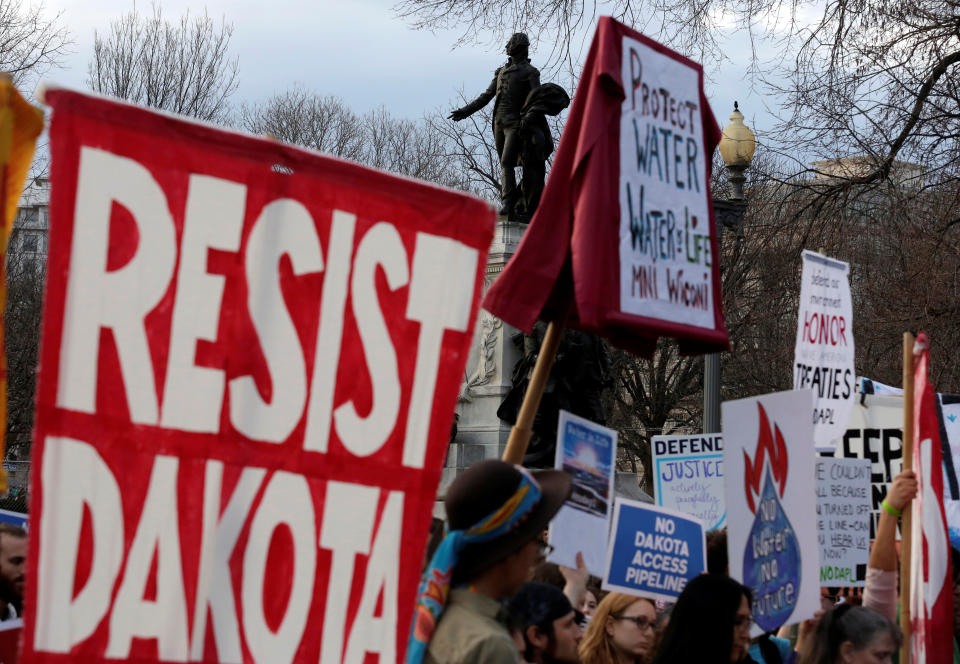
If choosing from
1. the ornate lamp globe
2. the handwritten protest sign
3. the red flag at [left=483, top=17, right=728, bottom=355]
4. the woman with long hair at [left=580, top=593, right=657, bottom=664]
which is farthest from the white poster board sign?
the ornate lamp globe

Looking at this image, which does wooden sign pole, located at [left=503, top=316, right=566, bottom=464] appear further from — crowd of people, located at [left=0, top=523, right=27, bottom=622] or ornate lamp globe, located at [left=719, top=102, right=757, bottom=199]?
ornate lamp globe, located at [left=719, top=102, right=757, bottom=199]

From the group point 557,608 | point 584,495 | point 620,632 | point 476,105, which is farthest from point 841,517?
point 476,105

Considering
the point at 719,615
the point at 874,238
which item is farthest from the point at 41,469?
the point at 874,238

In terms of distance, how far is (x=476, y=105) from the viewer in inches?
651

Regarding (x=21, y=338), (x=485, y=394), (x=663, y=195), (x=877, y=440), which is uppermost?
(x=21, y=338)

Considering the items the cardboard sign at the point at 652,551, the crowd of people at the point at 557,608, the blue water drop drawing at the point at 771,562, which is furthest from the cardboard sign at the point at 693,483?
the blue water drop drawing at the point at 771,562

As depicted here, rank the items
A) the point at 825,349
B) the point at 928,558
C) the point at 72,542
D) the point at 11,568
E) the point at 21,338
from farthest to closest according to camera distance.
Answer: the point at 21,338, the point at 825,349, the point at 928,558, the point at 11,568, the point at 72,542

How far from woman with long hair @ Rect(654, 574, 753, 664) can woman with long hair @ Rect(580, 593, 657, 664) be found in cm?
80

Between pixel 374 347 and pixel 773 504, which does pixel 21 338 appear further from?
pixel 374 347

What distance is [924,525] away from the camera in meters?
5.39

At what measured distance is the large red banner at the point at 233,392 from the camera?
2580 mm

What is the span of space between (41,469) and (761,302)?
1091 inches

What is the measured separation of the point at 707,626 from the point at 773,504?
119 centimetres

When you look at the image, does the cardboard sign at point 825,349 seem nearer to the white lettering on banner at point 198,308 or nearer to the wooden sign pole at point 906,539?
the wooden sign pole at point 906,539
